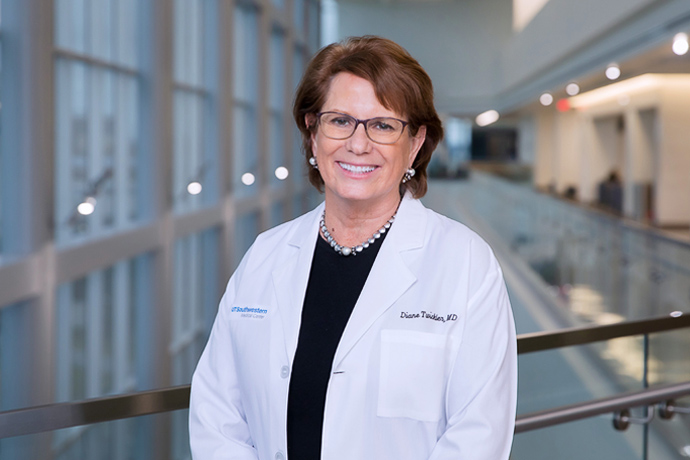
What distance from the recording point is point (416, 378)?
1.76m

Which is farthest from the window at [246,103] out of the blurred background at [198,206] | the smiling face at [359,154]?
the smiling face at [359,154]

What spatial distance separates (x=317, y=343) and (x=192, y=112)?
30.6ft

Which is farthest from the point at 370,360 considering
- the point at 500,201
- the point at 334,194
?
the point at 500,201

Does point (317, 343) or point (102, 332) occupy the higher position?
point (317, 343)

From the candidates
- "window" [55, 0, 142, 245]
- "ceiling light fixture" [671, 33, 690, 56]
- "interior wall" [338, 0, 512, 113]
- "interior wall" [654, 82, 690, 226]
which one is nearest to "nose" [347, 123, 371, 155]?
"window" [55, 0, 142, 245]

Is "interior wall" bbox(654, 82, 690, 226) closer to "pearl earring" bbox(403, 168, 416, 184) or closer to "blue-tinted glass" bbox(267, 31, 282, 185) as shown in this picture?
"blue-tinted glass" bbox(267, 31, 282, 185)

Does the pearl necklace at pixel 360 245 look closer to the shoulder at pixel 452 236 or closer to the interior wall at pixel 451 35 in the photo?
the shoulder at pixel 452 236

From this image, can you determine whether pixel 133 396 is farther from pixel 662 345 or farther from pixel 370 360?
pixel 662 345

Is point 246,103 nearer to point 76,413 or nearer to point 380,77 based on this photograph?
point 76,413

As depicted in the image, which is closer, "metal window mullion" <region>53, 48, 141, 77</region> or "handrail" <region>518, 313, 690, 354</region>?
"handrail" <region>518, 313, 690, 354</region>

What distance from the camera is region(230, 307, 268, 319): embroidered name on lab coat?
6.49 ft

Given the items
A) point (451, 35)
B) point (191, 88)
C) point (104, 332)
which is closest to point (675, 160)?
point (191, 88)

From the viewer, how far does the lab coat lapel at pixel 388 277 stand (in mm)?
1822

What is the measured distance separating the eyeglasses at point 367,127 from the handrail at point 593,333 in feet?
3.84
